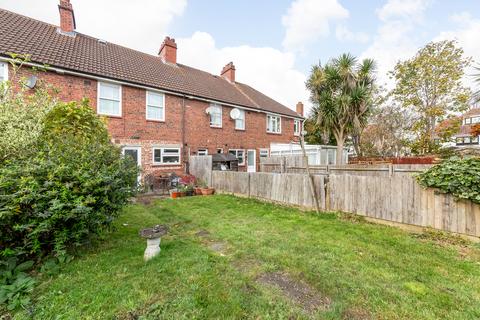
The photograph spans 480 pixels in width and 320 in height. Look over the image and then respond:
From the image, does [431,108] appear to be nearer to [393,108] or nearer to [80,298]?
[393,108]

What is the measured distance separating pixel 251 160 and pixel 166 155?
7.05 m

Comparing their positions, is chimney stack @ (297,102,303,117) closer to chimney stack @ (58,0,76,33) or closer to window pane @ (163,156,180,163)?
window pane @ (163,156,180,163)

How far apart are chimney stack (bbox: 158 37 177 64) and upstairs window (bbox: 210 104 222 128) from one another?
502 cm

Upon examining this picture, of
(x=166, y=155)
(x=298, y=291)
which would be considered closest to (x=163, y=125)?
(x=166, y=155)

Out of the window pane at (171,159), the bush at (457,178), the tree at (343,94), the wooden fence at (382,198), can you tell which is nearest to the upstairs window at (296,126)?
the tree at (343,94)

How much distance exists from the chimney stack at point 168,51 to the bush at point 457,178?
16255 mm

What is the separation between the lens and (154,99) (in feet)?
39.0

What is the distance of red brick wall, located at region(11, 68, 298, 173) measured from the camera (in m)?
9.62

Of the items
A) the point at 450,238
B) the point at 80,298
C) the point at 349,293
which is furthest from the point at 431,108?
the point at 80,298

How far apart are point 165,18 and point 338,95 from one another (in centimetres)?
1239

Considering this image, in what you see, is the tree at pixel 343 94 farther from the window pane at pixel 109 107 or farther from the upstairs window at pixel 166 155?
the window pane at pixel 109 107

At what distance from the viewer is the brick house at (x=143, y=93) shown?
31.1 ft

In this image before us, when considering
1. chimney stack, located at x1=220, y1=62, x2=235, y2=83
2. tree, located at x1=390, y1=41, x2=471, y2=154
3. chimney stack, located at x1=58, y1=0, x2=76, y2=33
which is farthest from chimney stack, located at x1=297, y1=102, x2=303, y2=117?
chimney stack, located at x1=58, y1=0, x2=76, y2=33

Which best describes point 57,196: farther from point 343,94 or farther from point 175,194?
point 343,94
